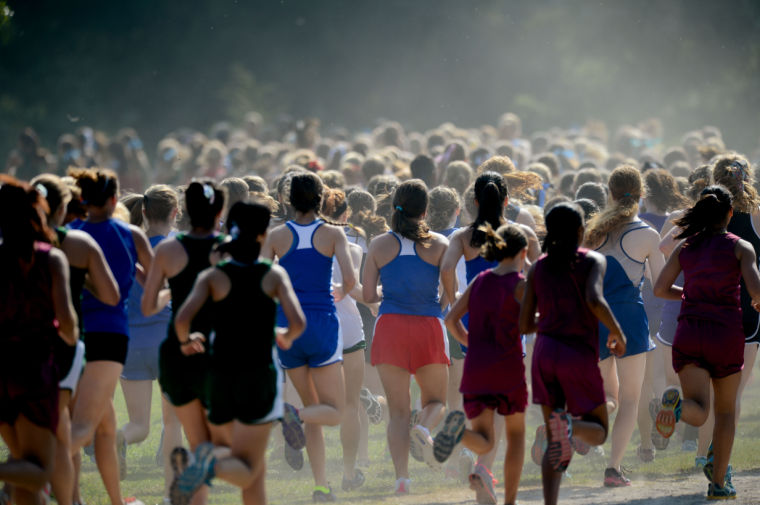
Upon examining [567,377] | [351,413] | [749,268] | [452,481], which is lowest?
[452,481]

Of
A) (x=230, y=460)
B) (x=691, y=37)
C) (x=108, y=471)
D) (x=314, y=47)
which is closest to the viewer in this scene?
(x=230, y=460)

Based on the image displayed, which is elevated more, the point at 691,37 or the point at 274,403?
the point at 691,37

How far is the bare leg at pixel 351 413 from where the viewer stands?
7.82 metres

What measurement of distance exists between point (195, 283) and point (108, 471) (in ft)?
5.42

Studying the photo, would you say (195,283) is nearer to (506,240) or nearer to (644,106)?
(506,240)

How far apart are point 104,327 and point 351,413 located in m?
2.58

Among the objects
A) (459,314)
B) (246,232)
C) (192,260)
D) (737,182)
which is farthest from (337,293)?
(737,182)

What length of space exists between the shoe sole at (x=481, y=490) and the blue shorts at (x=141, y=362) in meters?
2.71

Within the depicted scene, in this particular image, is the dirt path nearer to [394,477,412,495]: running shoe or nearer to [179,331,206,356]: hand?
[394,477,412,495]: running shoe

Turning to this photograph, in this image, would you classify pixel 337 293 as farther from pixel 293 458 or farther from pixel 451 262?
pixel 293 458

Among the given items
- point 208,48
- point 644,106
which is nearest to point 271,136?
Result: point 208,48

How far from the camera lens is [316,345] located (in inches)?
269

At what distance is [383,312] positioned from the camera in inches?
286

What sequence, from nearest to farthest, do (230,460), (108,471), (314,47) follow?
(230,460), (108,471), (314,47)
